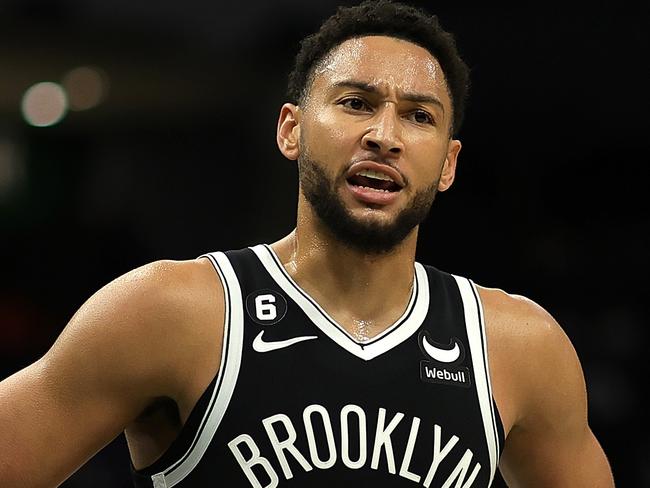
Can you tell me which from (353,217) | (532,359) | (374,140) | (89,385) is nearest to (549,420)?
(532,359)

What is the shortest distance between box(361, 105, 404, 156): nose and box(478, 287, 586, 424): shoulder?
48cm

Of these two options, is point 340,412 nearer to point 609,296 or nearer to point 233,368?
point 233,368

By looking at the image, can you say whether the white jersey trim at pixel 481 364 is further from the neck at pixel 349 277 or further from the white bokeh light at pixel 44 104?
the white bokeh light at pixel 44 104

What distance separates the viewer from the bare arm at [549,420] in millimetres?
2514

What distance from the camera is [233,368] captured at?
7.34 ft

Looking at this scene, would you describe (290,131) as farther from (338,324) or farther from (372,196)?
(338,324)

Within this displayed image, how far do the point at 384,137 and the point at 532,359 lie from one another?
628 millimetres

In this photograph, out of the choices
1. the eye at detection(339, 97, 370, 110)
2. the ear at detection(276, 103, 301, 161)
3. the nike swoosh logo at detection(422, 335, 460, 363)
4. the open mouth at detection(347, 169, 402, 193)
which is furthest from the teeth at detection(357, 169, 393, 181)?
the nike swoosh logo at detection(422, 335, 460, 363)

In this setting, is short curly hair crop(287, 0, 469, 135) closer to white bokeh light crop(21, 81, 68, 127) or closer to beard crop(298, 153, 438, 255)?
beard crop(298, 153, 438, 255)

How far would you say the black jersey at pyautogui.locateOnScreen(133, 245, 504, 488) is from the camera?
87.1 inches

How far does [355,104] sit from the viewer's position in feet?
7.91

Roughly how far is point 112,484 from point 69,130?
6.31 feet

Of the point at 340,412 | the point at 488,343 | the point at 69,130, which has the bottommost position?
the point at 340,412

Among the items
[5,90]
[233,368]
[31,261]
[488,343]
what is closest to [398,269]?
[488,343]
